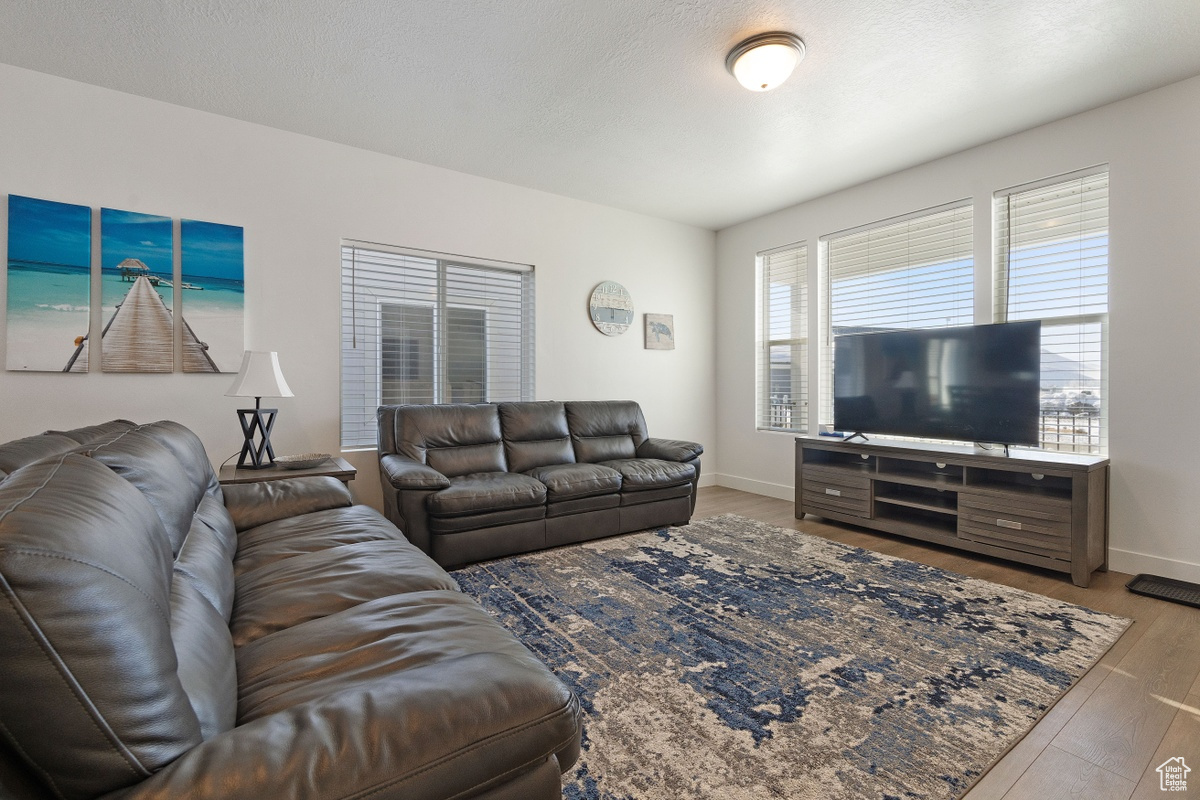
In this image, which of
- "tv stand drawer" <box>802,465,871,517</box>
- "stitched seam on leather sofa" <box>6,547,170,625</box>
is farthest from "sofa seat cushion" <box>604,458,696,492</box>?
"stitched seam on leather sofa" <box>6,547,170,625</box>

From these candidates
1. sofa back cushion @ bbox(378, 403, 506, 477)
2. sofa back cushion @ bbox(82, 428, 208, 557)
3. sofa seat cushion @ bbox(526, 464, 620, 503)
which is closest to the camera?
sofa back cushion @ bbox(82, 428, 208, 557)

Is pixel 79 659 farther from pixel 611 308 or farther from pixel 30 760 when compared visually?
pixel 611 308

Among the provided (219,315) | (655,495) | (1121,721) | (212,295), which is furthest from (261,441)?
(1121,721)

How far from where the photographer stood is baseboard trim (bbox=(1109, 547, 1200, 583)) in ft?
9.47

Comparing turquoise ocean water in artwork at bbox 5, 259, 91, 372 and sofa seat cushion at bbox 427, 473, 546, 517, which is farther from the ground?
turquoise ocean water in artwork at bbox 5, 259, 91, 372

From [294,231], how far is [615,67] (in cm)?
227

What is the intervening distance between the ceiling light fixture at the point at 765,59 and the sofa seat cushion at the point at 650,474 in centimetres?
239

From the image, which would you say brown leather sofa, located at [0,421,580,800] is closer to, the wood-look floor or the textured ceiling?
the wood-look floor

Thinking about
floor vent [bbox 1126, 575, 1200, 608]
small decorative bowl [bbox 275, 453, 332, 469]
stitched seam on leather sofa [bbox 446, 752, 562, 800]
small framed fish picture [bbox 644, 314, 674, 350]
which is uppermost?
small framed fish picture [bbox 644, 314, 674, 350]

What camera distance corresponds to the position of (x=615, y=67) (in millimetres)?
2764

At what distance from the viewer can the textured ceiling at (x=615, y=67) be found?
7.75 feet

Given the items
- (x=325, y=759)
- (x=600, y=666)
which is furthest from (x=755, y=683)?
(x=325, y=759)

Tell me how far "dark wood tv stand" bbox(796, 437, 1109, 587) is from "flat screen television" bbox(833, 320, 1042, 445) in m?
0.16

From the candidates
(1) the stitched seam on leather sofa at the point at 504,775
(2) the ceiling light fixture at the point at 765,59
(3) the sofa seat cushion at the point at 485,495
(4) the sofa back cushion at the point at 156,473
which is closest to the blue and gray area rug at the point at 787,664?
(3) the sofa seat cushion at the point at 485,495
